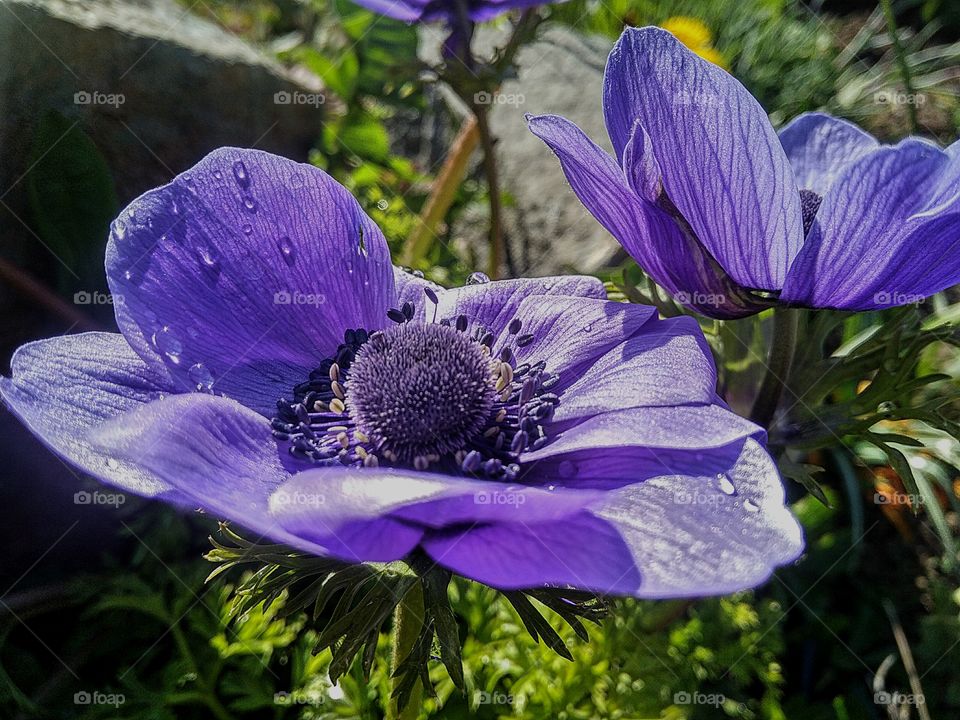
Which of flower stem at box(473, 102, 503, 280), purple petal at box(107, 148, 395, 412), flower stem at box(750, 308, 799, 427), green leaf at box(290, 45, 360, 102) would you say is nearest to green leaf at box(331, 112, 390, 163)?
green leaf at box(290, 45, 360, 102)

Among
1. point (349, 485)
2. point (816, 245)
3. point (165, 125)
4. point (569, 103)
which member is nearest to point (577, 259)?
point (569, 103)

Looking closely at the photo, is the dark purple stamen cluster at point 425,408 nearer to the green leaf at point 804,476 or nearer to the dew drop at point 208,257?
the dew drop at point 208,257

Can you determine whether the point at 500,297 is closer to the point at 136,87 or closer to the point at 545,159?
the point at 136,87

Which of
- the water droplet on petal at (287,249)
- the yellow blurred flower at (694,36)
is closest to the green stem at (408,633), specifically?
the water droplet on petal at (287,249)

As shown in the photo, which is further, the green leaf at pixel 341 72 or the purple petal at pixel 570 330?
the green leaf at pixel 341 72

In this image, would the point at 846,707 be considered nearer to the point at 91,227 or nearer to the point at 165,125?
the point at 91,227

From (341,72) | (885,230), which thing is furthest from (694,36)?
A: (885,230)

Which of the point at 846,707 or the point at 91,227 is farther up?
the point at 91,227

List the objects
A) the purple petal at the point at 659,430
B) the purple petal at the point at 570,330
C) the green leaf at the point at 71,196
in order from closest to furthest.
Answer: the purple petal at the point at 659,430, the purple petal at the point at 570,330, the green leaf at the point at 71,196
